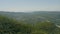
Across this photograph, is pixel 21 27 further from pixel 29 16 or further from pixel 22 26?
pixel 29 16

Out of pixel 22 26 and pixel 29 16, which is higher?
pixel 29 16

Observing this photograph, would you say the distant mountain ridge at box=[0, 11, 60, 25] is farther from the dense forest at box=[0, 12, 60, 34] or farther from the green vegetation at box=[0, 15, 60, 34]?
the green vegetation at box=[0, 15, 60, 34]

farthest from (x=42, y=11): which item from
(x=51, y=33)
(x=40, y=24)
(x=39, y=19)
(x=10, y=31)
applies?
(x=10, y=31)

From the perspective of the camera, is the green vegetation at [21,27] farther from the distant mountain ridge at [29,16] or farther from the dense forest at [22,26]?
the distant mountain ridge at [29,16]

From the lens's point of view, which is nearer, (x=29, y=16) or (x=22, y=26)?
(x=22, y=26)

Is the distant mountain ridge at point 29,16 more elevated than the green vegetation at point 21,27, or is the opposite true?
the distant mountain ridge at point 29,16

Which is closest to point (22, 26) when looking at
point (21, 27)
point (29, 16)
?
point (21, 27)

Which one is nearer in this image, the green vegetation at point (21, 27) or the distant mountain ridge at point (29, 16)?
the green vegetation at point (21, 27)

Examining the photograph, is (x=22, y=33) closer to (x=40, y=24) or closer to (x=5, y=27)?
(x=5, y=27)

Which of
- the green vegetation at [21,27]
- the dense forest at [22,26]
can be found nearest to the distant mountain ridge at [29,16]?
the dense forest at [22,26]
